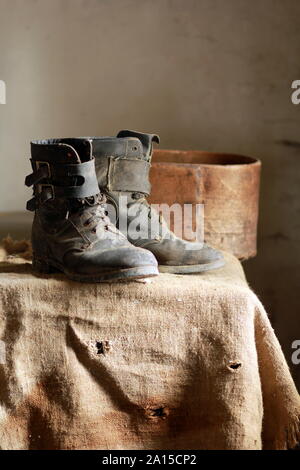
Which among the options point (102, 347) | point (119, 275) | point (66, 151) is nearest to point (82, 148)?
point (66, 151)

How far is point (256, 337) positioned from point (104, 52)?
98 centimetres

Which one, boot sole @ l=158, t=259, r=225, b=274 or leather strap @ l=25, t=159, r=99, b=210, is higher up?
leather strap @ l=25, t=159, r=99, b=210

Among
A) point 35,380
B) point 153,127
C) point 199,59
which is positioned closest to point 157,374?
point 35,380

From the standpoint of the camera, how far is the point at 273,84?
1.80 meters

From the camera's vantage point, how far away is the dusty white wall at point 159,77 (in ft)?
5.71

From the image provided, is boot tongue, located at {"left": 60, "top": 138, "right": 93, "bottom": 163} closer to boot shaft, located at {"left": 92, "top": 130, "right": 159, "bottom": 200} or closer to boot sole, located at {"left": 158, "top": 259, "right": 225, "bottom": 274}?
boot shaft, located at {"left": 92, "top": 130, "right": 159, "bottom": 200}

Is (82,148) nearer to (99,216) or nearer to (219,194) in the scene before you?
(99,216)

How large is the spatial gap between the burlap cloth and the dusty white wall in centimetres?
79

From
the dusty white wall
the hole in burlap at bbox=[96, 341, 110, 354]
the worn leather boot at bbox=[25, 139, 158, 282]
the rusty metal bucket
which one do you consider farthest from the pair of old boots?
the dusty white wall

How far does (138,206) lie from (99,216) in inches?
5.1

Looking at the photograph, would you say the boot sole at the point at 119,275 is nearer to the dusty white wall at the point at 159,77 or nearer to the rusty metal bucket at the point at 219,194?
the rusty metal bucket at the point at 219,194

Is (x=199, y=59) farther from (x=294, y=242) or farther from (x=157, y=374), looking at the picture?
(x=157, y=374)

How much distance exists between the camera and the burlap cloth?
1.09 meters

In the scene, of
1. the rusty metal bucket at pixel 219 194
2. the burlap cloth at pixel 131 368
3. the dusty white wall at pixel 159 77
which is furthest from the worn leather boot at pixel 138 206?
the dusty white wall at pixel 159 77
